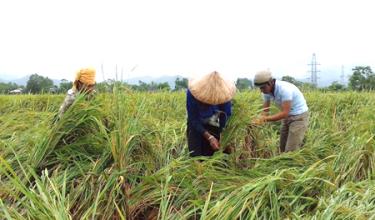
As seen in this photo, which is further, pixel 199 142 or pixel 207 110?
pixel 199 142

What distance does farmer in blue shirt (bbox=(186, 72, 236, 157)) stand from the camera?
282 cm

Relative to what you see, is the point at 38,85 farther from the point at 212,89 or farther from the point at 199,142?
the point at 212,89

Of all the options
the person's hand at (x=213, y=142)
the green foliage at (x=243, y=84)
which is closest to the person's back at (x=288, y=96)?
the person's hand at (x=213, y=142)

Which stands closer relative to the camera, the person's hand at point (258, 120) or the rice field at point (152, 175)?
the rice field at point (152, 175)

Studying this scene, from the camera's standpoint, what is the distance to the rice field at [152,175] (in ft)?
7.62

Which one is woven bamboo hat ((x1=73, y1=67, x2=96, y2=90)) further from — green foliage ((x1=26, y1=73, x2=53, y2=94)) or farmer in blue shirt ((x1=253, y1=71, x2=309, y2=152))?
green foliage ((x1=26, y1=73, x2=53, y2=94))

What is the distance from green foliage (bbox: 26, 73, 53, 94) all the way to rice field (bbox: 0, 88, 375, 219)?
4.51 m

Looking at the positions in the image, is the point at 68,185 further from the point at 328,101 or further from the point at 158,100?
the point at 328,101

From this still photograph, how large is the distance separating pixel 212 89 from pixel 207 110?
0.32 m

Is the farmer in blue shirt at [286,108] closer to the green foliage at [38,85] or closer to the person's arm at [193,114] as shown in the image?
the person's arm at [193,114]

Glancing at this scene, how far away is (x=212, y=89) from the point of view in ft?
9.23

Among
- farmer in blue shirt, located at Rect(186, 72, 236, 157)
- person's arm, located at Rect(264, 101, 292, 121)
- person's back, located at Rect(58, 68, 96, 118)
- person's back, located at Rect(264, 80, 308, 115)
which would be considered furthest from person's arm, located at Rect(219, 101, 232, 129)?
person's back, located at Rect(58, 68, 96, 118)

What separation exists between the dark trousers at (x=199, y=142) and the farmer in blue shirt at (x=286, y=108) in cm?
43

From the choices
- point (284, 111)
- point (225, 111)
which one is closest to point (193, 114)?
point (225, 111)
